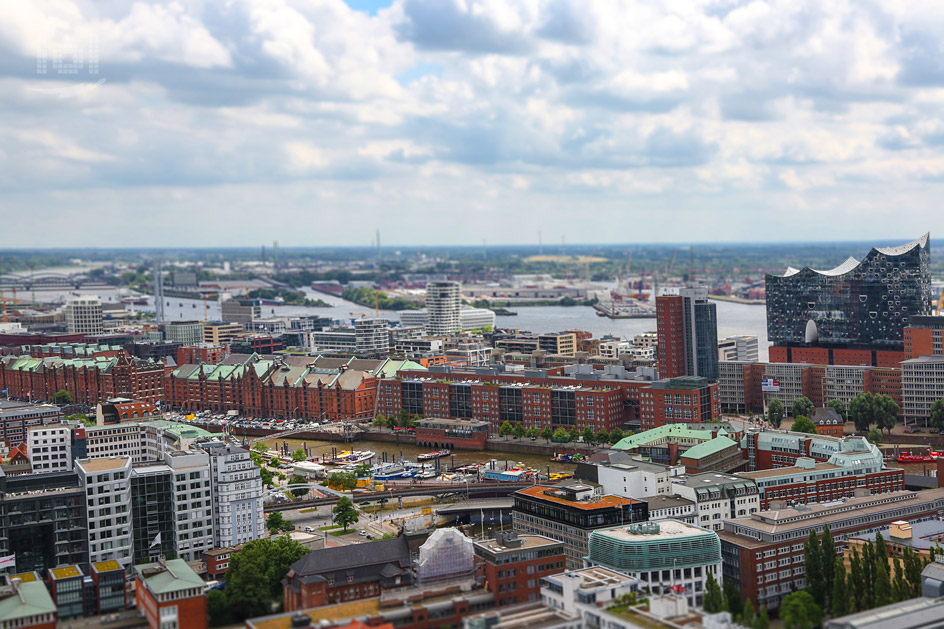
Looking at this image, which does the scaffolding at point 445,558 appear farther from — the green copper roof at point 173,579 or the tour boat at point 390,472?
the tour boat at point 390,472

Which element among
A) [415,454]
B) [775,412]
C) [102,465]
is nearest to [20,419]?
[415,454]

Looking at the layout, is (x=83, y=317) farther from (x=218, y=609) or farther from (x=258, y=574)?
(x=218, y=609)

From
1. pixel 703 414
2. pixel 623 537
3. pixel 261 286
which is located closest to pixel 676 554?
pixel 623 537

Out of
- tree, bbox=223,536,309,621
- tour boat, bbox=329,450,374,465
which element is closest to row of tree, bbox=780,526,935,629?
tree, bbox=223,536,309,621

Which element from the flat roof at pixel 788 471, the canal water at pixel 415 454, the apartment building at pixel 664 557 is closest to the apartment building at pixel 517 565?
the apartment building at pixel 664 557

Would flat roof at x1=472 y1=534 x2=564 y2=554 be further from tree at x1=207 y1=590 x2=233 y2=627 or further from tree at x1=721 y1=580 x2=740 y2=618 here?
tree at x1=207 y1=590 x2=233 y2=627
